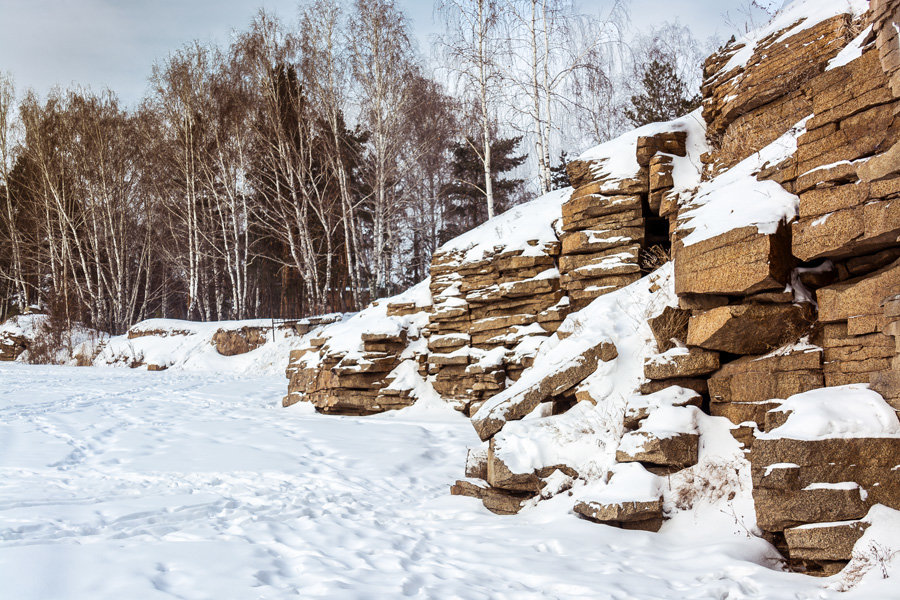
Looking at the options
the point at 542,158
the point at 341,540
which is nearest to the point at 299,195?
the point at 542,158

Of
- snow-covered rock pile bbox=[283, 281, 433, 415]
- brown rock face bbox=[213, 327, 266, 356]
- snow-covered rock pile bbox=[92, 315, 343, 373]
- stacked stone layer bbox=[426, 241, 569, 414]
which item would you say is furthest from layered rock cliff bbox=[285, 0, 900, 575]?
brown rock face bbox=[213, 327, 266, 356]

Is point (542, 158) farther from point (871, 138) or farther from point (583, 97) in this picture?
point (871, 138)

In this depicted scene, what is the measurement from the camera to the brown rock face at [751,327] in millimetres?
4977

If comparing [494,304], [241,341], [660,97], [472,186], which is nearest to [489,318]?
[494,304]

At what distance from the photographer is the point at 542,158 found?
47.5 ft

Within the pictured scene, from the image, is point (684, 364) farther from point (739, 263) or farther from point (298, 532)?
point (298, 532)

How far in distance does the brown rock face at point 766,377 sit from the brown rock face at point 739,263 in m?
0.65

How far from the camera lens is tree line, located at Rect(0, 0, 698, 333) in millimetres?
16016

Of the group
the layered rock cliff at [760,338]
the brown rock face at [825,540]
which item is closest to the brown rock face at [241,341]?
the layered rock cliff at [760,338]

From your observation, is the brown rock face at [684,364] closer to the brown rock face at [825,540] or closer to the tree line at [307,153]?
the brown rock face at [825,540]

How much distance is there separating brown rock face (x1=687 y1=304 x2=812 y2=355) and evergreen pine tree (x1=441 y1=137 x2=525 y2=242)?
17.3m

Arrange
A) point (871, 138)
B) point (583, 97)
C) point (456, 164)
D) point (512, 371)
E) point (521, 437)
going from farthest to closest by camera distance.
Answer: point (456, 164) → point (583, 97) → point (512, 371) → point (521, 437) → point (871, 138)

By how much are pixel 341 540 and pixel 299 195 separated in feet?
60.7

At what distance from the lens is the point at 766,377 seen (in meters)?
4.98
